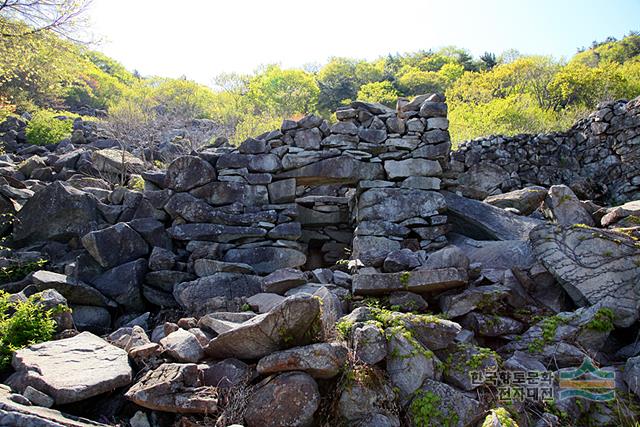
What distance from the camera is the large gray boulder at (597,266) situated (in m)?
4.18

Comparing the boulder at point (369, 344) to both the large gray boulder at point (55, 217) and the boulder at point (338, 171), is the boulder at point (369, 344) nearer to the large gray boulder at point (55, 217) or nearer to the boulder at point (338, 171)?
the boulder at point (338, 171)

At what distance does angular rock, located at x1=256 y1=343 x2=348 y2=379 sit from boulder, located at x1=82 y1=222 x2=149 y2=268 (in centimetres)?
361

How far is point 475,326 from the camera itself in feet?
13.9

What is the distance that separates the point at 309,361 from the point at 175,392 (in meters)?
0.99

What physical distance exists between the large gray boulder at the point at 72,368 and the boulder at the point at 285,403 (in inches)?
40.3

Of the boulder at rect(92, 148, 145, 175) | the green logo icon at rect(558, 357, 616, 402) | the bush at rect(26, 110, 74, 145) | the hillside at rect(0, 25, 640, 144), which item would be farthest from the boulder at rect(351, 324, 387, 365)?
the bush at rect(26, 110, 74, 145)

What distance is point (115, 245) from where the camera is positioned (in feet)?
20.1

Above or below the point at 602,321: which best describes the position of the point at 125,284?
below

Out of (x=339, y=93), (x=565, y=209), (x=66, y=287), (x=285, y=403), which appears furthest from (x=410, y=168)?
(x=339, y=93)

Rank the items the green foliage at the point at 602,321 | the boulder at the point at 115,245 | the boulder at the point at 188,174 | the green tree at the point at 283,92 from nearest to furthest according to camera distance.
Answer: the green foliage at the point at 602,321
the boulder at the point at 115,245
the boulder at the point at 188,174
the green tree at the point at 283,92

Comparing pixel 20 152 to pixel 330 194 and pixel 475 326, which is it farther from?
pixel 475 326

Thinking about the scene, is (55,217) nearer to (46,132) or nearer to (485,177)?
(46,132)

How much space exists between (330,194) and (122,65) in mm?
38117

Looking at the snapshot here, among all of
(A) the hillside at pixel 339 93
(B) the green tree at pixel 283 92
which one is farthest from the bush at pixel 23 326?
(B) the green tree at pixel 283 92
